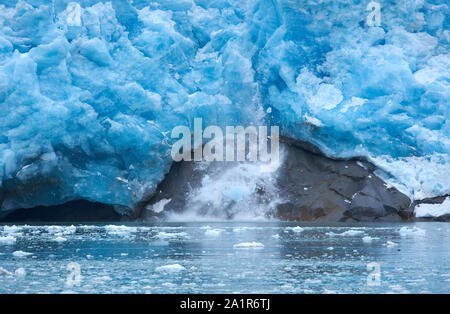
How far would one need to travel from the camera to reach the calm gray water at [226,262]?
296 inches

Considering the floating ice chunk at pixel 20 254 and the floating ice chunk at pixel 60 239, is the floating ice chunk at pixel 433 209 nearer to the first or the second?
the floating ice chunk at pixel 60 239

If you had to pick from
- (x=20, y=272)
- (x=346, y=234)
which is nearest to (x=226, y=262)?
(x=20, y=272)

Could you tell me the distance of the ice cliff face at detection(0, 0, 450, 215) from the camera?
1908cm

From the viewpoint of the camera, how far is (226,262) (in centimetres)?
973

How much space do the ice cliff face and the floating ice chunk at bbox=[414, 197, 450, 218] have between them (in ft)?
1.60

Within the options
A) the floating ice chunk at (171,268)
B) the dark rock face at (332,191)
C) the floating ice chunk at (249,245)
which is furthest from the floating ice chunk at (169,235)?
the dark rock face at (332,191)

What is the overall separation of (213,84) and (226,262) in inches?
462

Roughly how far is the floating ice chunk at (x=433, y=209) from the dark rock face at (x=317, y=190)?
0.32m

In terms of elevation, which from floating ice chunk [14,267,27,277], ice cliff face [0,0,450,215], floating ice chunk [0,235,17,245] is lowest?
floating ice chunk [14,267,27,277]

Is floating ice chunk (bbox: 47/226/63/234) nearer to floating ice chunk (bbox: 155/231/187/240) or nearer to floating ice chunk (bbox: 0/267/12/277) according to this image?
floating ice chunk (bbox: 155/231/187/240)

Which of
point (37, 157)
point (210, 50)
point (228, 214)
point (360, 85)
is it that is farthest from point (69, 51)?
point (360, 85)

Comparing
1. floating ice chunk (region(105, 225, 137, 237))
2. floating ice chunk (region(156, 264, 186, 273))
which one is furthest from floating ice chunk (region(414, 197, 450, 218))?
floating ice chunk (region(156, 264, 186, 273))
